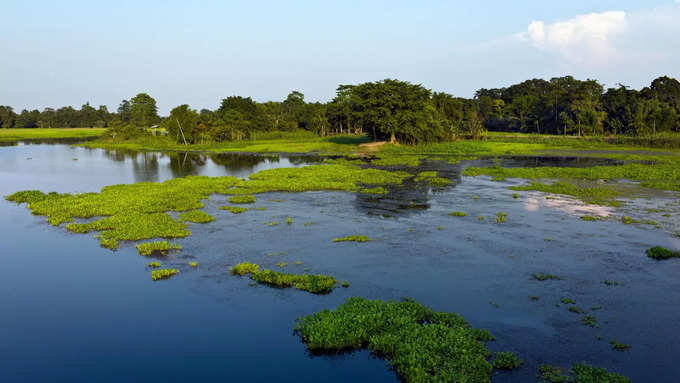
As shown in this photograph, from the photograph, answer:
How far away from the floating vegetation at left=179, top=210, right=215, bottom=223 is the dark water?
4.80 feet

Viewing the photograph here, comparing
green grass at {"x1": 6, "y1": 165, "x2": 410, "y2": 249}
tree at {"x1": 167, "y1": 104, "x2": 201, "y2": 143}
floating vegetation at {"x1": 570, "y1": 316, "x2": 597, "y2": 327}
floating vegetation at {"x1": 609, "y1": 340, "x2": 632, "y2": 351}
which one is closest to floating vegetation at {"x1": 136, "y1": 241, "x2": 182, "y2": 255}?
green grass at {"x1": 6, "y1": 165, "x2": 410, "y2": 249}

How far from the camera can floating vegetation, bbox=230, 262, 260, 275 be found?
22203mm

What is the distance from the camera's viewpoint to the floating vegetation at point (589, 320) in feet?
54.4

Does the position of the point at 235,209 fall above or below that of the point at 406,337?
above

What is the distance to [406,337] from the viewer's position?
15.2m

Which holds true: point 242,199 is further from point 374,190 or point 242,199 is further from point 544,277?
point 544,277

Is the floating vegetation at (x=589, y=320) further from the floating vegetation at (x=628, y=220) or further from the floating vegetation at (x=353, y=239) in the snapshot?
the floating vegetation at (x=628, y=220)

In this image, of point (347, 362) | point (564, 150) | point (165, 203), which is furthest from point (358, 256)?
point (564, 150)

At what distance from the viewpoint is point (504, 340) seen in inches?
610

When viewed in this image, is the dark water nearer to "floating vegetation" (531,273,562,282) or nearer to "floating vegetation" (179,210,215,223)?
"floating vegetation" (531,273,562,282)

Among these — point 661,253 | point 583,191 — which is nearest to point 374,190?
point 583,191

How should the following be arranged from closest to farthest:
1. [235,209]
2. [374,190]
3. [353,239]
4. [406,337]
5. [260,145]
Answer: [406,337]
[353,239]
[235,209]
[374,190]
[260,145]

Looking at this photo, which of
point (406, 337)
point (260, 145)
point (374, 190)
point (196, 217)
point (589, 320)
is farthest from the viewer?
point (260, 145)

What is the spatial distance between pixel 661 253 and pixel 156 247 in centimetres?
2810
